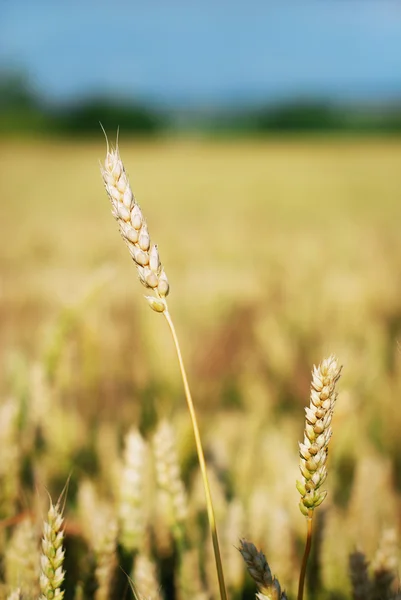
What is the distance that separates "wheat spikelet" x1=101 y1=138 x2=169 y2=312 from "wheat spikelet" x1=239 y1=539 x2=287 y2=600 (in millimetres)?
170

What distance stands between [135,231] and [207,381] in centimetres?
103

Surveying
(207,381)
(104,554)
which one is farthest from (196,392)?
(104,554)

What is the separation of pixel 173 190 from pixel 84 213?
154cm

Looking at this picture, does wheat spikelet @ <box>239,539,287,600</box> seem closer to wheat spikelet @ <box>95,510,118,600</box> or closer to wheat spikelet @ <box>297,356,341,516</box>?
wheat spikelet @ <box>297,356,341,516</box>

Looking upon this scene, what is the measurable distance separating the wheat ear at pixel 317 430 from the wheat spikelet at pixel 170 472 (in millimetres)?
190

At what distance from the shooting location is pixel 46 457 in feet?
3.17

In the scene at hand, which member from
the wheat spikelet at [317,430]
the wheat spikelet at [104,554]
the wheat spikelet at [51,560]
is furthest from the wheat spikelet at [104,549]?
the wheat spikelet at [317,430]

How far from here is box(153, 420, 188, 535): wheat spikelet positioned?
60 centimetres

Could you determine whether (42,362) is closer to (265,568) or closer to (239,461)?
(239,461)

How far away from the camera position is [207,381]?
1.43m

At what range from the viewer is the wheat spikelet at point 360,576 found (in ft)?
1.83

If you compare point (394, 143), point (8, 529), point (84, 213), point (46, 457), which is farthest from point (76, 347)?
point (394, 143)

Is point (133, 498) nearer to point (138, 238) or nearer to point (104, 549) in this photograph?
point (104, 549)

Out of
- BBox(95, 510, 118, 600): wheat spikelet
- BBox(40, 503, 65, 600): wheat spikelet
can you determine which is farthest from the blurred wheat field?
BBox(40, 503, 65, 600): wheat spikelet
